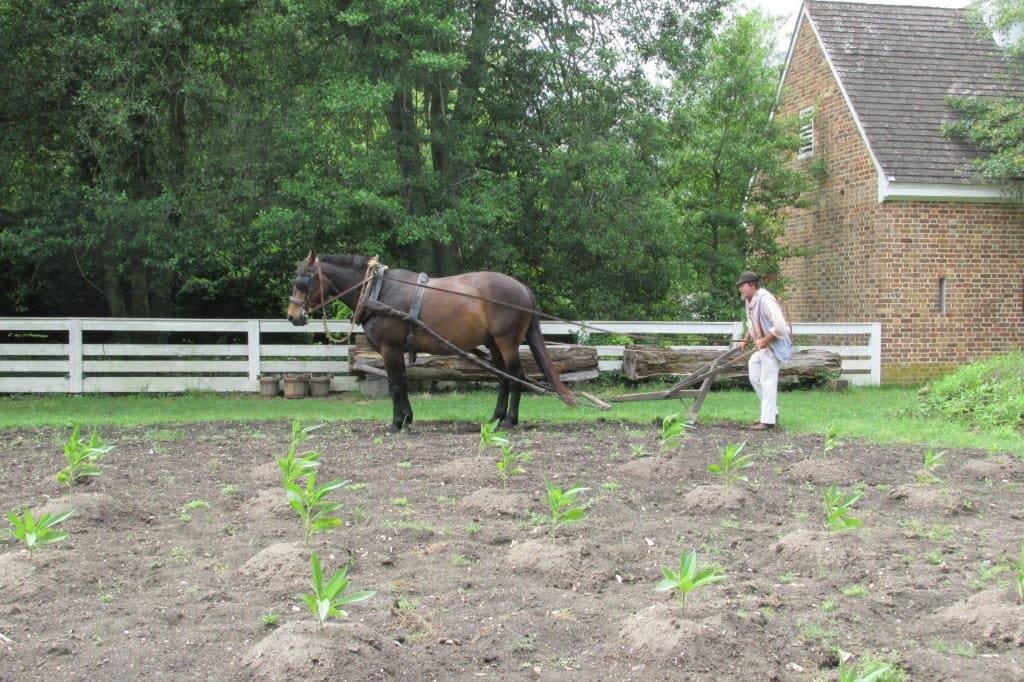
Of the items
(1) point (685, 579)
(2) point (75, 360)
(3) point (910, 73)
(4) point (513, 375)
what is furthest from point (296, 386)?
(3) point (910, 73)

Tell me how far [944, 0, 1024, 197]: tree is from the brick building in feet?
0.87

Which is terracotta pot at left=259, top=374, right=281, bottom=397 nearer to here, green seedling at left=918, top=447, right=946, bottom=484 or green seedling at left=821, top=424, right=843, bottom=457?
green seedling at left=821, top=424, right=843, bottom=457

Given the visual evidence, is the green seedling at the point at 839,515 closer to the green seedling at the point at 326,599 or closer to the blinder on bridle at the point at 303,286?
the green seedling at the point at 326,599

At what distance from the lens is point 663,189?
700 inches

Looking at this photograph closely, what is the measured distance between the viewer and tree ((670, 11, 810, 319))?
61.4 ft

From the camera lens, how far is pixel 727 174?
1909cm

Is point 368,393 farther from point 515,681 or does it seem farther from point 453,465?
point 515,681

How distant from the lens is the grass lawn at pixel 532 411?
1086 cm

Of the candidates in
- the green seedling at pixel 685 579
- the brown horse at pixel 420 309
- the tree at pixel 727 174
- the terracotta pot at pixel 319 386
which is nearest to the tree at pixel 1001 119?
the tree at pixel 727 174

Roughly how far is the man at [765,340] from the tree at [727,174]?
25.4ft

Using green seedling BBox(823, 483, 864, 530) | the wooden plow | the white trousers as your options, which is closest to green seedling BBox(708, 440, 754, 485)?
green seedling BBox(823, 483, 864, 530)

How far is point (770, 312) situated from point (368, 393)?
22.8ft

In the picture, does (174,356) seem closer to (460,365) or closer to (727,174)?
(460,365)

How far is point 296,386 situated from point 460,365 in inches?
100
